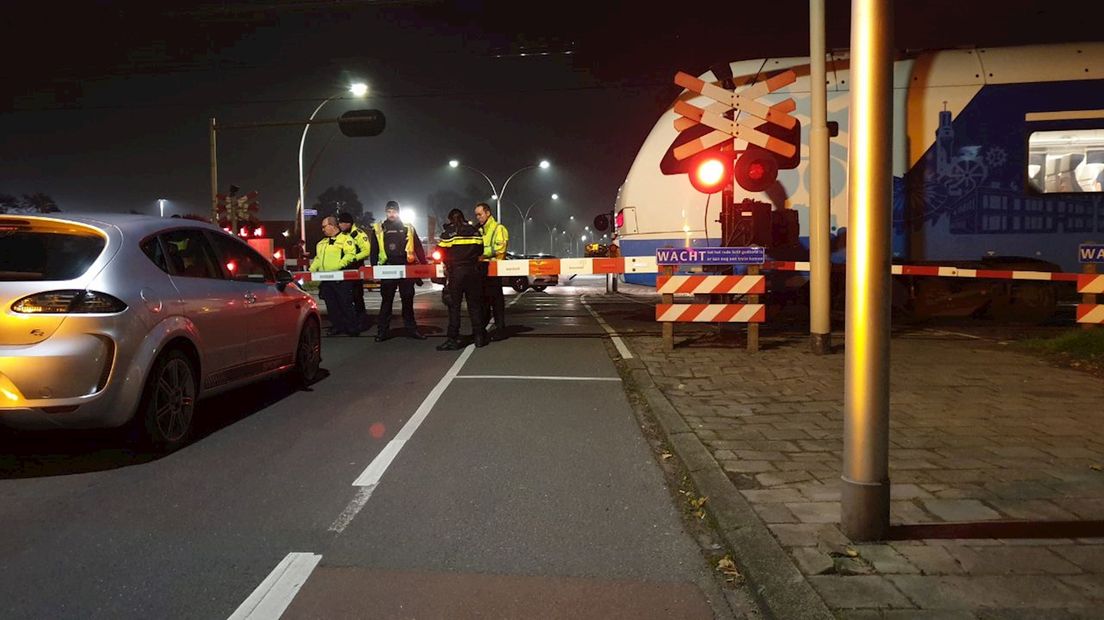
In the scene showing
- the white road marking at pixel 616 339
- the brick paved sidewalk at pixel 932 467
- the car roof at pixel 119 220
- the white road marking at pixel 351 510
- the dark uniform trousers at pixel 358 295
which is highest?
the car roof at pixel 119 220

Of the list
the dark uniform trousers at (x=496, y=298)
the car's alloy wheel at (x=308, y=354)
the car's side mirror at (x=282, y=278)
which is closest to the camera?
the car's side mirror at (x=282, y=278)

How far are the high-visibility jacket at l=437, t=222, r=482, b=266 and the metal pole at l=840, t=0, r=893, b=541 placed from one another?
710 cm

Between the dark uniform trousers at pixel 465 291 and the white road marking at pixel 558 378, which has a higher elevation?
the dark uniform trousers at pixel 465 291

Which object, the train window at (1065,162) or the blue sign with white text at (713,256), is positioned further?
the train window at (1065,162)

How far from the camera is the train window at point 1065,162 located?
1263cm

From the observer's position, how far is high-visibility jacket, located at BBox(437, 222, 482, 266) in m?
10.2

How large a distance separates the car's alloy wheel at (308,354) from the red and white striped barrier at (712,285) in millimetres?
4064

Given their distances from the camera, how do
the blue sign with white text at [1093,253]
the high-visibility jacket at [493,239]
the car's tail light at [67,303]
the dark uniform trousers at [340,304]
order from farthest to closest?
the dark uniform trousers at [340,304] < the high-visibility jacket at [493,239] < the blue sign with white text at [1093,253] < the car's tail light at [67,303]

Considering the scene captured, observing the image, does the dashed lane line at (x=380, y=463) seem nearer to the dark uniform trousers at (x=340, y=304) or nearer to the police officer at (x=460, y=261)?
the police officer at (x=460, y=261)

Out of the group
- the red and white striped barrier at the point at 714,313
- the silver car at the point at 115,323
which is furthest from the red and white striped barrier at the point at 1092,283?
the silver car at the point at 115,323

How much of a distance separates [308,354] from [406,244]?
15.9 feet

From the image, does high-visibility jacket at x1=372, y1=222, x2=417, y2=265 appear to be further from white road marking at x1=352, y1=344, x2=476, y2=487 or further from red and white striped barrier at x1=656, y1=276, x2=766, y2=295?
red and white striped barrier at x1=656, y1=276, x2=766, y2=295

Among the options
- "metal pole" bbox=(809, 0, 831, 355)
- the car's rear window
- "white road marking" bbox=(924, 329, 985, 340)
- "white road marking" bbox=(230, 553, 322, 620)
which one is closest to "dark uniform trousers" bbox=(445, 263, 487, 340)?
"metal pole" bbox=(809, 0, 831, 355)

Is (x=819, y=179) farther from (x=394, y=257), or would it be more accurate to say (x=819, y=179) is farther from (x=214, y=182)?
(x=214, y=182)
